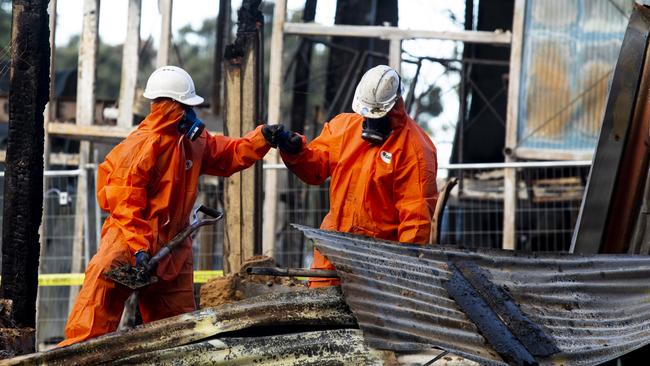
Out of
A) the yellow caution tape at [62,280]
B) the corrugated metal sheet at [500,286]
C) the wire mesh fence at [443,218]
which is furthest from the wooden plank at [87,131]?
the corrugated metal sheet at [500,286]

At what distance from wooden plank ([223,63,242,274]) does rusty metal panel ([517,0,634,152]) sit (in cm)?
494

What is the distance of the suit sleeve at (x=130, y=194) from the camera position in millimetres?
8000

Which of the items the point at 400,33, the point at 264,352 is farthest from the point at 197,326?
the point at 400,33

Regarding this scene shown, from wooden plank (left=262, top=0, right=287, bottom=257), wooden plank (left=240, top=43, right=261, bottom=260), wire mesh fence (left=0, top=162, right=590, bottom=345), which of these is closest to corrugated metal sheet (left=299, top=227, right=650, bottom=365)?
wooden plank (left=240, top=43, right=261, bottom=260)

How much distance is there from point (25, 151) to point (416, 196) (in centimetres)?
260

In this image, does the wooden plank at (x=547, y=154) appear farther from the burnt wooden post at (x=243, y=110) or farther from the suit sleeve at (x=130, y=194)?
the suit sleeve at (x=130, y=194)

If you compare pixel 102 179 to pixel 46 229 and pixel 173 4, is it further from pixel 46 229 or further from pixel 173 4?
pixel 173 4

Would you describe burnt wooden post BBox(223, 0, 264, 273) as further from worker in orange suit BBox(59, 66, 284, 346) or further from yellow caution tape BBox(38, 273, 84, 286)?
yellow caution tape BBox(38, 273, 84, 286)

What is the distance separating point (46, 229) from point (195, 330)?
25.0 ft

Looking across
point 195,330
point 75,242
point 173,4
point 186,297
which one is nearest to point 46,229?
point 75,242

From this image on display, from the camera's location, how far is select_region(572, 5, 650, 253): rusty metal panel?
9.32 meters

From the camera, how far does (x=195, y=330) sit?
615cm

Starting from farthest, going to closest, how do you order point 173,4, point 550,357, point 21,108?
point 173,4 < point 21,108 < point 550,357

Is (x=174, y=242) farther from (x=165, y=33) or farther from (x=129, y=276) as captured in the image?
(x=165, y=33)
